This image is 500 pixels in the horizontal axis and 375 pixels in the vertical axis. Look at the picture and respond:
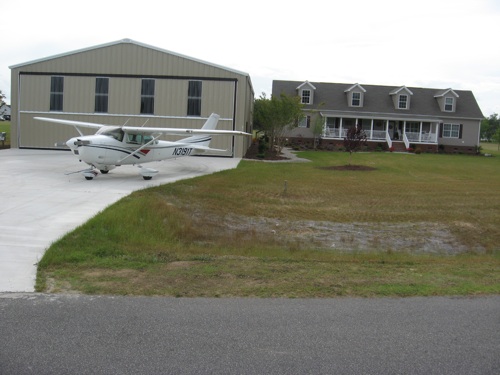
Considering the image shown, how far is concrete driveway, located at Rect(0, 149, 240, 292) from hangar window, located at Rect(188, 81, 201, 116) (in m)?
7.94

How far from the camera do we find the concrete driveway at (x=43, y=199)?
839 centimetres

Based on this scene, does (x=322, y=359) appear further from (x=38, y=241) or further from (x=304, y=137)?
(x=304, y=137)

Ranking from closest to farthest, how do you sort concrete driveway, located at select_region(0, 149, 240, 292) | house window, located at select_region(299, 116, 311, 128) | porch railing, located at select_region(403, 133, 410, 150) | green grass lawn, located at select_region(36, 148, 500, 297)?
green grass lawn, located at select_region(36, 148, 500, 297)
concrete driveway, located at select_region(0, 149, 240, 292)
porch railing, located at select_region(403, 133, 410, 150)
house window, located at select_region(299, 116, 311, 128)

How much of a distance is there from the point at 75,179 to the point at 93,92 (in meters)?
16.8

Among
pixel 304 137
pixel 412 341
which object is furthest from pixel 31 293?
pixel 304 137

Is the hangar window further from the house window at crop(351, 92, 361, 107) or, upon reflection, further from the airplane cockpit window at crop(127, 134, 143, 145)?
the house window at crop(351, 92, 361, 107)

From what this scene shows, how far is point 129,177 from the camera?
20.5 metres

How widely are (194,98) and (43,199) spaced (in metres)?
20.7

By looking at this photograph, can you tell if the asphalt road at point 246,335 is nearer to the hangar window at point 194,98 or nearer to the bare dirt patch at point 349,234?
the bare dirt patch at point 349,234

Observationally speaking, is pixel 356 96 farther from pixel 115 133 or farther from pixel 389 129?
pixel 115 133

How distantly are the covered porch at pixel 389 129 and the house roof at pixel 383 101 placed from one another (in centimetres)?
90

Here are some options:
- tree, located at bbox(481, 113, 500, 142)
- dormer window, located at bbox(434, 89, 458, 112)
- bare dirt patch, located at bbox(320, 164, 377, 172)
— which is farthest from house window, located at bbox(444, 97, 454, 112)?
tree, located at bbox(481, 113, 500, 142)

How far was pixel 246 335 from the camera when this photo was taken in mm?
5074

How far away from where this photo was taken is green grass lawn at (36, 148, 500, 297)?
7.09 meters
